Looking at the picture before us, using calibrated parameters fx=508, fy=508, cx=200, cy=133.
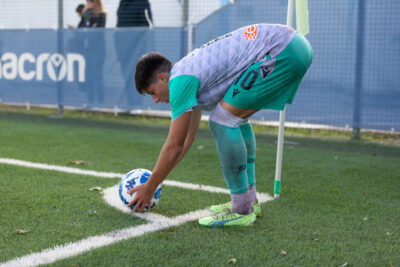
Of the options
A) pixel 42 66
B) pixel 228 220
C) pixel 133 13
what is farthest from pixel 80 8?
pixel 228 220

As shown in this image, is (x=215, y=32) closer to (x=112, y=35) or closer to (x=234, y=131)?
(x=112, y=35)

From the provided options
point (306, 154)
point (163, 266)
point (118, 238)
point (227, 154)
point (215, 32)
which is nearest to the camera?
point (163, 266)

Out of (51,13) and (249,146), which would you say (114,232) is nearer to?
(249,146)

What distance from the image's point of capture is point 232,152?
3.30m

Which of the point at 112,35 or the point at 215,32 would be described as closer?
the point at 215,32

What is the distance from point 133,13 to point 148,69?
261 inches

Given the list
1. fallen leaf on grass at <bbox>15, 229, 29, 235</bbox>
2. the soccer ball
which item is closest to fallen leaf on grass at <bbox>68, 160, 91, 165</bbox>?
the soccer ball

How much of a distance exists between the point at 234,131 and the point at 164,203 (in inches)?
37.3

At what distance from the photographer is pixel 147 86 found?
3242 mm

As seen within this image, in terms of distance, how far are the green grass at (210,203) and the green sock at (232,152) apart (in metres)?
0.35

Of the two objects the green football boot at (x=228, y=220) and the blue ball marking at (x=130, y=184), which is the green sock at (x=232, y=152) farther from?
the blue ball marking at (x=130, y=184)

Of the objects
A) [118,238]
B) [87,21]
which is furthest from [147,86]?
[87,21]

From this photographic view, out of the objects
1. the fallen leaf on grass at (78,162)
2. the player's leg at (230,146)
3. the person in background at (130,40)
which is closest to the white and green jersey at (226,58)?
the player's leg at (230,146)

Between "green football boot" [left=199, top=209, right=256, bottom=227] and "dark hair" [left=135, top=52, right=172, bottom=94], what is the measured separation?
98 cm
